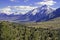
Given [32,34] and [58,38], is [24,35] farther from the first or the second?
[58,38]

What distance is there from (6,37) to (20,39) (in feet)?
91.3

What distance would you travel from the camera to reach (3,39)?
94625 millimetres

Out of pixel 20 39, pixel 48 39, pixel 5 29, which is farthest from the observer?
pixel 48 39

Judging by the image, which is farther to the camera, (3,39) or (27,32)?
(27,32)

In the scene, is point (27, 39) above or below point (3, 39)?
below

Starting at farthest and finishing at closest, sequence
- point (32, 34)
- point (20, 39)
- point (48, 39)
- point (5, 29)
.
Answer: point (48, 39)
point (32, 34)
point (20, 39)
point (5, 29)

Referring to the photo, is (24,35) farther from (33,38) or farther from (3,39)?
(3,39)

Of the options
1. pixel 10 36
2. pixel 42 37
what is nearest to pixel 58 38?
pixel 42 37

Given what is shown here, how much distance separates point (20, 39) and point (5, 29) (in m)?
24.9

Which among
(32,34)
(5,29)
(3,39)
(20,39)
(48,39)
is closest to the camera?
(3,39)

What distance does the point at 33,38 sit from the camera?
12875cm

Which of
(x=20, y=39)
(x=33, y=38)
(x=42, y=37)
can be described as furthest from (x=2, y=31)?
(x=42, y=37)

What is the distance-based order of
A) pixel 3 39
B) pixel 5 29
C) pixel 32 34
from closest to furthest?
1. pixel 3 39
2. pixel 5 29
3. pixel 32 34

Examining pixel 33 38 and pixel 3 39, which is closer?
pixel 3 39
